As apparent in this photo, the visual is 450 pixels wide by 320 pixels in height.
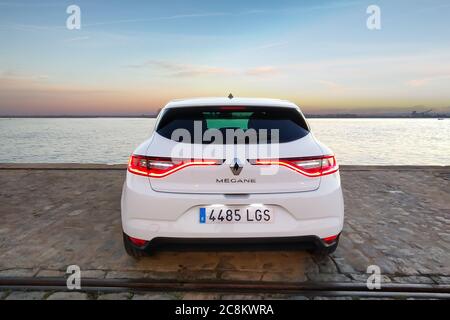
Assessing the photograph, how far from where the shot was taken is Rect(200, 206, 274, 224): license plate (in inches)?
101

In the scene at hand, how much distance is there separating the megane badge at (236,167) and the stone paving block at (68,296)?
1560 mm

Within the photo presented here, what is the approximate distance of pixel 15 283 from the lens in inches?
112

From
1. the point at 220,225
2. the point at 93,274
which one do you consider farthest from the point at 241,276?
the point at 93,274

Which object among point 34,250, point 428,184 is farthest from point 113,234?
point 428,184

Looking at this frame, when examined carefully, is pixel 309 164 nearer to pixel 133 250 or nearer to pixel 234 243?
pixel 234 243

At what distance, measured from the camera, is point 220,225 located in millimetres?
2564

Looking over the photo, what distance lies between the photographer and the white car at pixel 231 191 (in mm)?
2545

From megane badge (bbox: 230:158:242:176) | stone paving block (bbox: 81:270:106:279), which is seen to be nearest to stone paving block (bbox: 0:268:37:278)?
stone paving block (bbox: 81:270:106:279)

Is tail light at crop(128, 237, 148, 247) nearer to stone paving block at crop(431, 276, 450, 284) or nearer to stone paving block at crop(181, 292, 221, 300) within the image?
stone paving block at crop(181, 292, 221, 300)

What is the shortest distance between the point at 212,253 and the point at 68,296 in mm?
1439

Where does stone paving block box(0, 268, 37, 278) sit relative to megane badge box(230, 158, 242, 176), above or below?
below

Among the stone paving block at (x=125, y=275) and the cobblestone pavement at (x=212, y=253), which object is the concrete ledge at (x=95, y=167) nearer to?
the cobblestone pavement at (x=212, y=253)

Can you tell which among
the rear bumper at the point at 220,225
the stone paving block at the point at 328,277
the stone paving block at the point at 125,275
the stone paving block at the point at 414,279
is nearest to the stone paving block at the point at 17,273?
the stone paving block at the point at 125,275
